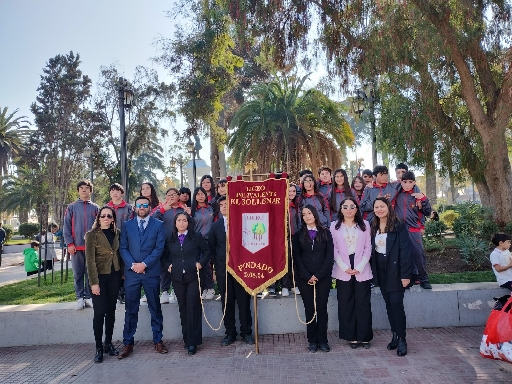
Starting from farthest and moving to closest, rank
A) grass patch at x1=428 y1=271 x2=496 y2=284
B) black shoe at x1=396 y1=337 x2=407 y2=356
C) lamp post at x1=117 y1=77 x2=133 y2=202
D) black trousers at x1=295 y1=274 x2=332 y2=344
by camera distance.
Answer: lamp post at x1=117 y1=77 x2=133 y2=202 → grass patch at x1=428 y1=271 x2=496 y2=284 → black trousers at x1=295 y1=274 x2=332 y2=344 → black shoe at x1=396 y1=337 x2=407 y2=356

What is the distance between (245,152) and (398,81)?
6009mm

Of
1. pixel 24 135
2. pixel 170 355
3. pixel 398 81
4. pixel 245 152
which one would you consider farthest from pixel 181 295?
pixel 24 135

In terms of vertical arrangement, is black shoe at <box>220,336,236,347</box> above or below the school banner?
below

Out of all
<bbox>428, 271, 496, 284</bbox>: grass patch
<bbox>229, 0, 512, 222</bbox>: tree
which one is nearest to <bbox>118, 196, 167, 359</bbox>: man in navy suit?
<bbox>428, 271, 496, 284</bbox>: grass patch

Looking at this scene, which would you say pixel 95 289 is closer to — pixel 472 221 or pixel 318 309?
pixel 318 309

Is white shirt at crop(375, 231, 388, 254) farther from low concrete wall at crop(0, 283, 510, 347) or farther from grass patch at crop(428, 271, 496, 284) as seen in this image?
grass patch at crop(428, 271, 496, 284)

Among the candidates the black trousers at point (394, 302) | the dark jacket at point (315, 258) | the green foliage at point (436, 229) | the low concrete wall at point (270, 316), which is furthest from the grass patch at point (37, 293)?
the green foliage at point (436, 229)

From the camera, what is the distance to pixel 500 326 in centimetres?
477

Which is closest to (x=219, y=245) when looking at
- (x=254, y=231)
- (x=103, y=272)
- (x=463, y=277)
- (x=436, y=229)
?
(x=254, y=231)

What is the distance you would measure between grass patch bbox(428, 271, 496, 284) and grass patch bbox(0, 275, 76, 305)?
6236 mm

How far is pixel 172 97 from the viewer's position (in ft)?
57.4

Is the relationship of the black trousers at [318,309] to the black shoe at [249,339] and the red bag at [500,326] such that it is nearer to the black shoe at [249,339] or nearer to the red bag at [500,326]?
the black shoe at [249,339]

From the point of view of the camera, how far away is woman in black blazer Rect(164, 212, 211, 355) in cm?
563

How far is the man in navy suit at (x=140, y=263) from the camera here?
5.64 metres
